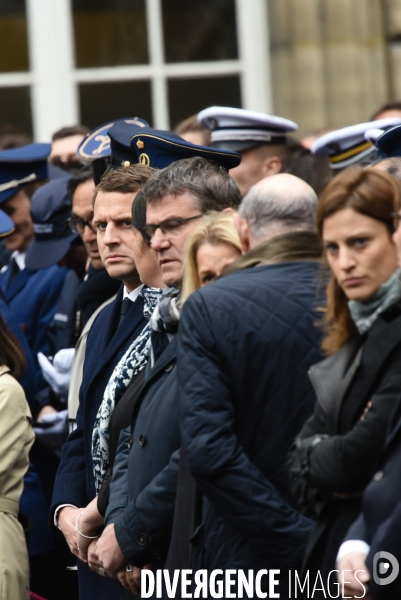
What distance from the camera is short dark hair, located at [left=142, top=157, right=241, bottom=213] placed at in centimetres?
396

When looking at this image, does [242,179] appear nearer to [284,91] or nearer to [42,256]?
[42,256]

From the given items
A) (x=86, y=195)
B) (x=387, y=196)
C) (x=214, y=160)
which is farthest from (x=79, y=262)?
(x=387, y=196)

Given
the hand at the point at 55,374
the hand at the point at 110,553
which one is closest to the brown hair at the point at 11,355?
the hand at the point at 55,374

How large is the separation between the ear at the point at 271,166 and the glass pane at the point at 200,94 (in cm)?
259

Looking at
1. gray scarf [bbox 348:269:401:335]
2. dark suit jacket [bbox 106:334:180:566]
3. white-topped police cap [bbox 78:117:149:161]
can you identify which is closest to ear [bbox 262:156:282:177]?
white-topped police cap [bbox 78:117:149:161]

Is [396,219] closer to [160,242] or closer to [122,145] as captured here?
[160,242]

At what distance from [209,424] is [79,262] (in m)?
2.88

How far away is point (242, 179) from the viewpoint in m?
5.77

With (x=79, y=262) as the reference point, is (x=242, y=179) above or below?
above

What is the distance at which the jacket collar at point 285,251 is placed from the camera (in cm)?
338

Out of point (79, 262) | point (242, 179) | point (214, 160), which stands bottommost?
point (79, 262)

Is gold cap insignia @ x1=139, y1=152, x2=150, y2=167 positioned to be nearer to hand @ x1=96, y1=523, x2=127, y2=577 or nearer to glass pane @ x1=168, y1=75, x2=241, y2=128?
hand @ x1=96, y1=523, x2=127, y2=577

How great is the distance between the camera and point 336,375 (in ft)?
9.45

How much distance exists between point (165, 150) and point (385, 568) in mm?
2321
